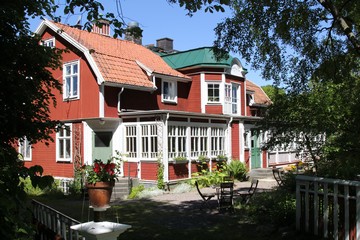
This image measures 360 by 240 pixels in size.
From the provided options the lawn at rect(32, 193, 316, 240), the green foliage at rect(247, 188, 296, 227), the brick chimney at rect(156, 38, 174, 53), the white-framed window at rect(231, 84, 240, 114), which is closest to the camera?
the green foliage at rect(247, 188, 296, 227)

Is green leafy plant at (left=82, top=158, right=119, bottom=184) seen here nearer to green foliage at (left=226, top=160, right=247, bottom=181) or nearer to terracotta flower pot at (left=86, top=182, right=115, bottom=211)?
terracotta flower pot at (left=86, top=182, right=115, bottom=211)

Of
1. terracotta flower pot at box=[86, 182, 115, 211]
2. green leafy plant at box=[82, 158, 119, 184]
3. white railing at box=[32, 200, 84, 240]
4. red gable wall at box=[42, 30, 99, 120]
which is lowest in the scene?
white railing at box=[32, 200, 84, 240]

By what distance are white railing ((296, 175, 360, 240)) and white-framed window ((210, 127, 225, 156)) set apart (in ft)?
43.7

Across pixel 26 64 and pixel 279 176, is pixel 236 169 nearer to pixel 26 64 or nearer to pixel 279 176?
pixel 279 176

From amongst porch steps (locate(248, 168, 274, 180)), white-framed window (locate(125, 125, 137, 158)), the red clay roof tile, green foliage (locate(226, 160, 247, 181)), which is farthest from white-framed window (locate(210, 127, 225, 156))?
white-framed window (locate(125, 125, 137, 158))

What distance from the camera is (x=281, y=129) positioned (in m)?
10.5

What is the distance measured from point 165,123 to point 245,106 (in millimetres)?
9608

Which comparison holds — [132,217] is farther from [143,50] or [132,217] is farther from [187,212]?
[143,50]

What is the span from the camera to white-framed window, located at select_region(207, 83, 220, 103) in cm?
2342

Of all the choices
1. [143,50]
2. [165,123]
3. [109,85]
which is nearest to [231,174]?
[165,123]

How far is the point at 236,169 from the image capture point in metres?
21.0

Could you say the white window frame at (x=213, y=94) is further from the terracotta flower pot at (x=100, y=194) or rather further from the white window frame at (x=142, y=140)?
the terracotta flower pot at (x=100, y=194)

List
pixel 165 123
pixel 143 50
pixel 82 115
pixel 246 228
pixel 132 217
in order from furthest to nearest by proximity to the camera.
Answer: pixel 143 50
pixel 82 115
pixel 165 123
pixel 132 217
pixel 246 228

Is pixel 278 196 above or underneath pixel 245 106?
underneath
